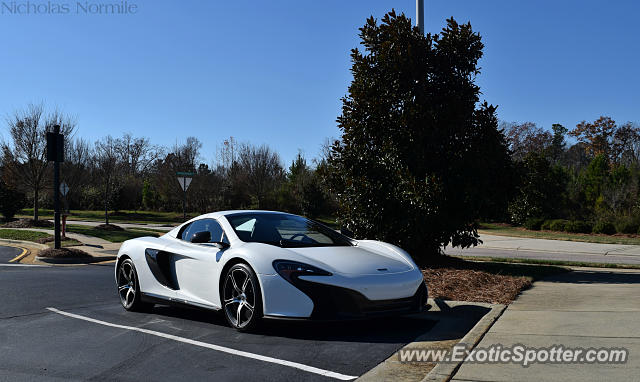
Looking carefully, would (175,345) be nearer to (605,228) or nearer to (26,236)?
(26,236)

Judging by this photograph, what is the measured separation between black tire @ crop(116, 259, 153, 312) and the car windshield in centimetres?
180

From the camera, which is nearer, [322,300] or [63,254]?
[322,300]

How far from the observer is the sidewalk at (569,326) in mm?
4301

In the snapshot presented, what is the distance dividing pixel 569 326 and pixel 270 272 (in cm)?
313

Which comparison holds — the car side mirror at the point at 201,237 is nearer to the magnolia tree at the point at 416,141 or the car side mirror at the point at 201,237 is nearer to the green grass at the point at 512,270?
the magnolia tree at the point at 416,141

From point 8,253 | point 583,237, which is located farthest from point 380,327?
point 583,237

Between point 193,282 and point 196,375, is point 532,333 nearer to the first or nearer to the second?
point 196,375

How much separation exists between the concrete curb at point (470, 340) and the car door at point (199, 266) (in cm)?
277

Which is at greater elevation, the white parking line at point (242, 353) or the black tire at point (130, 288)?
the black tire at point (130, 288)

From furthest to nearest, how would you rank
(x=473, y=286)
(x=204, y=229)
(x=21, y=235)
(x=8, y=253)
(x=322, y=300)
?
(x=21, y=235)
(x=8, y=253)
(x=473, y=286)
(x=204, y=229)
(x=322, y=300)

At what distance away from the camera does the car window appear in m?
6.96

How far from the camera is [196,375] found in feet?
15.5

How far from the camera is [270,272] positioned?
588cm

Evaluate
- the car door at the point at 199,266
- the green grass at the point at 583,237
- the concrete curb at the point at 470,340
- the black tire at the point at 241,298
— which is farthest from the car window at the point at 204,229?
the green grass at the point at 583,237
